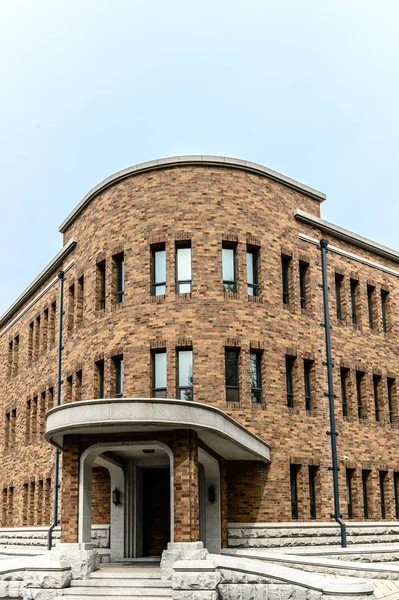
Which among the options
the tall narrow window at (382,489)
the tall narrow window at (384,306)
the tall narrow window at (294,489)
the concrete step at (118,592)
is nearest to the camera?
the concrete step at (118,592)

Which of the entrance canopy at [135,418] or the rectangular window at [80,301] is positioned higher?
the rectangular window at [80,301]

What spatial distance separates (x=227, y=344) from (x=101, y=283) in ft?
16.4

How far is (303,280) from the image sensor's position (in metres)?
25.1

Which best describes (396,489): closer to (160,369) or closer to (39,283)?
(160,369)

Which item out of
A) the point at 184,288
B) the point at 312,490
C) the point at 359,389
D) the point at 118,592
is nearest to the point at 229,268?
the point at 184,288

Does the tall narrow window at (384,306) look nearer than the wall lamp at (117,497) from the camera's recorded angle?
No

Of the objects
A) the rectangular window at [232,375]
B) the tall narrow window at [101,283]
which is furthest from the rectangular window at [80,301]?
the rectangular window at [232,375]

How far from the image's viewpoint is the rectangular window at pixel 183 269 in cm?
2250

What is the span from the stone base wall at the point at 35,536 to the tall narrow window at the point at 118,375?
384 centimetres

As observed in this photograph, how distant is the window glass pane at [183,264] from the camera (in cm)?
2264

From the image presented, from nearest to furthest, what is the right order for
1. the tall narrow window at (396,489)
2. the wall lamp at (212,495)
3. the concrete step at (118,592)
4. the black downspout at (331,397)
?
the concrete step at (118,592) → the wall lamp at (212,495) → the black downspout at (331,397) → the tall narrow window at (396,489)

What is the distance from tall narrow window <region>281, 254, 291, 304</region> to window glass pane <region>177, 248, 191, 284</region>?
330 centimetres

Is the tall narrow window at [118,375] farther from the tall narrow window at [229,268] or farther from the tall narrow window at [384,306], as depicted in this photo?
the tall narrow window at [384,306]

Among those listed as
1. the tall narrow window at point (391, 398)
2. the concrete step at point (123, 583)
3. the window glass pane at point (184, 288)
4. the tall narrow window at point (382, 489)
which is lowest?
the concrete step at point (123, 583)
